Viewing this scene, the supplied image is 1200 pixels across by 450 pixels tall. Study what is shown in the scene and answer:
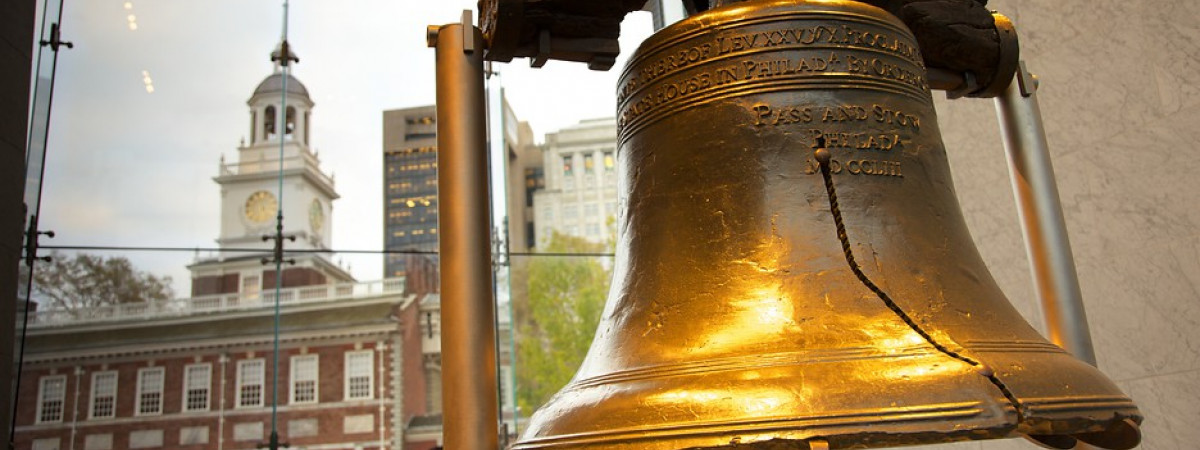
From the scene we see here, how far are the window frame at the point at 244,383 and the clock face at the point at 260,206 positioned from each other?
51.5 inches

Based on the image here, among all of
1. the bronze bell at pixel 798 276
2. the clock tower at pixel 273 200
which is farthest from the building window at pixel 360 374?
the bronze bell at pixel 798 276

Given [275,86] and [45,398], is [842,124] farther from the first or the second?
[275,86]

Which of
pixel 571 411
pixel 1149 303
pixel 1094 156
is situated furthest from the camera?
pixel 1094 156

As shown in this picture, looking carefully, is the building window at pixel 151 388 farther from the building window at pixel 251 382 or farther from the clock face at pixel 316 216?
the clock face at pixel 316 216

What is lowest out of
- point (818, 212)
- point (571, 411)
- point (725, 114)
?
point (571, 411)

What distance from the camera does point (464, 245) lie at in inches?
60.8

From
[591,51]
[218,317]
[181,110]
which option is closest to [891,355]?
[591,51]

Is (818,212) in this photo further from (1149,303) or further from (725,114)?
(1149,303)

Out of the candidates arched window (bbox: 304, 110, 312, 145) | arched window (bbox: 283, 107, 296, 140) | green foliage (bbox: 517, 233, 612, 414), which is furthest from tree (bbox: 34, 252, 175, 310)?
green foliage (bbox: 517, 233, 612, 414)

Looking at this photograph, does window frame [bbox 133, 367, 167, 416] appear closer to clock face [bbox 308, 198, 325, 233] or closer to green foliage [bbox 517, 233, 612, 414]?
clock face [bbox 308, 198, 325, 233]

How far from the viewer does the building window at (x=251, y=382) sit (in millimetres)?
8219

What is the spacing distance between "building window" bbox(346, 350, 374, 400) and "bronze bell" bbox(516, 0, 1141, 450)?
7130mm

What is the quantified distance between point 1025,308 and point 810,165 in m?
2.21

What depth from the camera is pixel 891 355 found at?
1.20 meters
